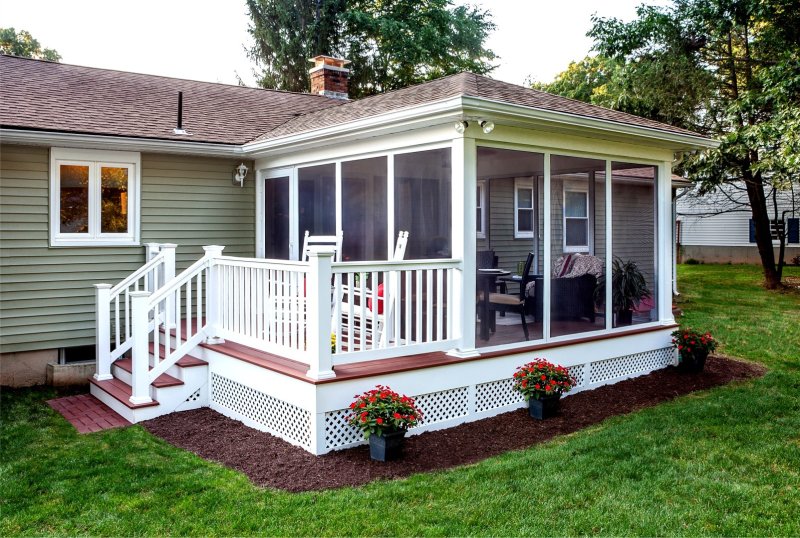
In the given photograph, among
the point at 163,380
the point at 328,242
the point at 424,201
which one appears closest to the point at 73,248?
the point at 163,380

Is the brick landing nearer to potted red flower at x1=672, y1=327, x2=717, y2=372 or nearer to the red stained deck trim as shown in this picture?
the red stained deck trim

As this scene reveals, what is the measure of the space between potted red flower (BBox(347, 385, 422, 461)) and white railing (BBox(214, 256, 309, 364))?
63 cm

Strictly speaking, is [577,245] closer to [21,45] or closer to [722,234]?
[722,234]

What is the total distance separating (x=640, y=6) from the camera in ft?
45.1

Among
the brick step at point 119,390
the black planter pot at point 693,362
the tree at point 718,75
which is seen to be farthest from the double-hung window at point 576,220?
the tree at point 718,75

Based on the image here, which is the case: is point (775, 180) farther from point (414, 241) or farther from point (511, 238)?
point (414, 241)

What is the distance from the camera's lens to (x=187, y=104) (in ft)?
30.7

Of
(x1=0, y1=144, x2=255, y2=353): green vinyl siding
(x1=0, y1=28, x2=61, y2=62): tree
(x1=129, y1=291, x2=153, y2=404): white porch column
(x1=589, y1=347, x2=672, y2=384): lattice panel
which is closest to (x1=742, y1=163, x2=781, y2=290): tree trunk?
(x1=589, y1=347, x2=672, y2=384): lattice panel

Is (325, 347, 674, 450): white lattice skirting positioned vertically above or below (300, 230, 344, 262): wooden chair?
below

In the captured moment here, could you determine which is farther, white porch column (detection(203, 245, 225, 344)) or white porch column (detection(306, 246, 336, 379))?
white porch column (detection(203, 245, 225, 344))

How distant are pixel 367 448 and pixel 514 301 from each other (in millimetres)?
2223

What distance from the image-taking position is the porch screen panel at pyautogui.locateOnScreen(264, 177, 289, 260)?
8.08 metres

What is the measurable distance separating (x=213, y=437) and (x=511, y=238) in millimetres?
3412

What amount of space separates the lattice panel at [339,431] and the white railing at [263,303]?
1.55ft
